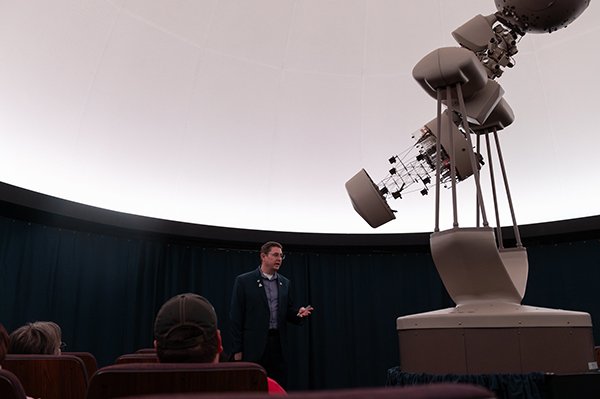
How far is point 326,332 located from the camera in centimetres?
688

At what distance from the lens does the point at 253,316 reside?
16.3 ft

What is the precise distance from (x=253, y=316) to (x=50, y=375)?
3.09m

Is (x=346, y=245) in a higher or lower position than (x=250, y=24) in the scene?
lower

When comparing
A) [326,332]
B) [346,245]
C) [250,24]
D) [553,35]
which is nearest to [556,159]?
[553,35]

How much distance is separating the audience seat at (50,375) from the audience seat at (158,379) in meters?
0.80

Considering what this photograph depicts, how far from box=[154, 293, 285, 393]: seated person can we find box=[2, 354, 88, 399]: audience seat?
68 centimetres

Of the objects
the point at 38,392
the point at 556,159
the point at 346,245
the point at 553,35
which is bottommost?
the point at 38,392

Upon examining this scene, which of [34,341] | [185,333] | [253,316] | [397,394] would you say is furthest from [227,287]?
[397,394]

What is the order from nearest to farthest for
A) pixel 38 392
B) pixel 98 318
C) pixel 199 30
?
1. pixel 38 392
2. pixel 98 318
3. pixel 199 30

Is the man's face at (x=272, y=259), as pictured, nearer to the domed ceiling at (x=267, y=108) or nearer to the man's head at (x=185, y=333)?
the domed ceiling at (x=267, y=108)

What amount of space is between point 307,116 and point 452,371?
4831 millimetres

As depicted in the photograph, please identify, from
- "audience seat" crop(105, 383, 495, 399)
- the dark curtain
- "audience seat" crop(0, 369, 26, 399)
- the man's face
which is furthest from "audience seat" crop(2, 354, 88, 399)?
the dark curtain

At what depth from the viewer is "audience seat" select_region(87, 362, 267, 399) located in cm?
121

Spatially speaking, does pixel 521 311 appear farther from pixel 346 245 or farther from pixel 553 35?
pixel 553 35
